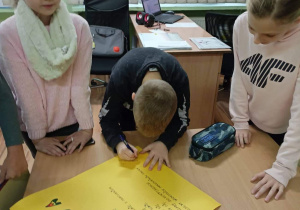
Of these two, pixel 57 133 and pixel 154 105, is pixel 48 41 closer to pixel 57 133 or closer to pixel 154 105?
pixel 57 133

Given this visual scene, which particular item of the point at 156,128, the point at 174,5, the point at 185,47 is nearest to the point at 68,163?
the point at 156,128

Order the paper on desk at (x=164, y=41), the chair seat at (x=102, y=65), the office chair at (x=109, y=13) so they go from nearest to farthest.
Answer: the paper on desk at (x=164, y=41) < the chair seat at (x=102, y=65) < the office chair at (x=109, y=13)

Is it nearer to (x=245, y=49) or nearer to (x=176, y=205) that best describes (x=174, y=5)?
(x=245, y=49)

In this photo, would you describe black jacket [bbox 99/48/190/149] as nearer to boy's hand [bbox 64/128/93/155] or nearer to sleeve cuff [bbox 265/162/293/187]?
boy's hand [bbox 64/128/93/155]

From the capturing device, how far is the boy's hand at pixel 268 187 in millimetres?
831

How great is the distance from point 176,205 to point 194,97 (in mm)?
1561

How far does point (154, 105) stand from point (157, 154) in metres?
0.23

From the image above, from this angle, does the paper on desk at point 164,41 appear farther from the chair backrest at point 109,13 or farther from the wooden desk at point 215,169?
the wooden desk at point 215,169

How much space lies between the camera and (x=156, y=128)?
0.84m

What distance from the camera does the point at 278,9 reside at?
0.77m

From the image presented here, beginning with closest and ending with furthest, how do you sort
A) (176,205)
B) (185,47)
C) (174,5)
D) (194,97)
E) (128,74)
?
(176,205), (128,74), (185,47), (194,97), (174,5)

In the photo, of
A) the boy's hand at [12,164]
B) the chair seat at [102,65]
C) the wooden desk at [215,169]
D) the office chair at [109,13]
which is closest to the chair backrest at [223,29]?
the office chair at [109,13]

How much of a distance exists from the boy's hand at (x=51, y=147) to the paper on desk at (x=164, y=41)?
1.28 m

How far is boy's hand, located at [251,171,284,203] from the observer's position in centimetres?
83
